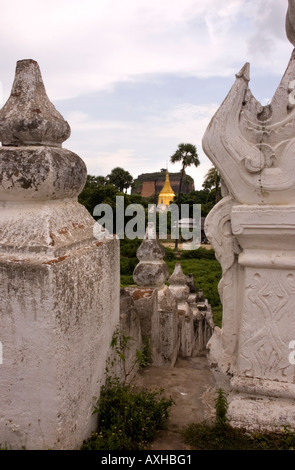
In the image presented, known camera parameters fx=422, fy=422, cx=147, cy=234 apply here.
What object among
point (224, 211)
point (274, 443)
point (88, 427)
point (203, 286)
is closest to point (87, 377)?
point (88, 427)

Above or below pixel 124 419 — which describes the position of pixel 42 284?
above

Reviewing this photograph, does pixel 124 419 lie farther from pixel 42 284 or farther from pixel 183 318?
pixel 183 318

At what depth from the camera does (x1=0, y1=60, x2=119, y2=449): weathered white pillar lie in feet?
Result: 6.88

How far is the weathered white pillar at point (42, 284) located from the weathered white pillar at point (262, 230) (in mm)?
909

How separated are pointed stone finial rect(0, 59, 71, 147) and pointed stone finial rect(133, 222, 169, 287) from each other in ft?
7.23

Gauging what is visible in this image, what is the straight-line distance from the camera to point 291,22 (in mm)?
2619

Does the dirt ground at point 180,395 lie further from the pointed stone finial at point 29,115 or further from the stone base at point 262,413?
the pointed stone finial at point 29,115

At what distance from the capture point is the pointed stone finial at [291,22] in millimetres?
2604

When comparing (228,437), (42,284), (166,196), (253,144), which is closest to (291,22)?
(253,144)

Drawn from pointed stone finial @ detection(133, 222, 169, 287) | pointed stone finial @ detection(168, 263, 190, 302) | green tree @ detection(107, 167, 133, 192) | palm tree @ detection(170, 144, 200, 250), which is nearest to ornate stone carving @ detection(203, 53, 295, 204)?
pointed stone finial @ detection(133, 222, 169, 287)

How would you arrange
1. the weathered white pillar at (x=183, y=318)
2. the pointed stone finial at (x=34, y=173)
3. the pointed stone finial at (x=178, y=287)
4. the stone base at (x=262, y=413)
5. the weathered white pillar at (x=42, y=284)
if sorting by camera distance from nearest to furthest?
the weathered white pillar at (x=42, y=284) < the pointed stone finial at (x=34, y=173) < the stone base at (x=262, y=413) < the weathered white pillar at (x=183, y=318) < the pointed stone finial at (x=178, y=287)

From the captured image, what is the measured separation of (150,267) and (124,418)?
80.0 inches

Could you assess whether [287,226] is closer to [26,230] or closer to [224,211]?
[224,211]

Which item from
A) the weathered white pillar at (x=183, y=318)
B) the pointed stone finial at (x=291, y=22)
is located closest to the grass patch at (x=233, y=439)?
the pointed stone finial at (x=291, y=22)
